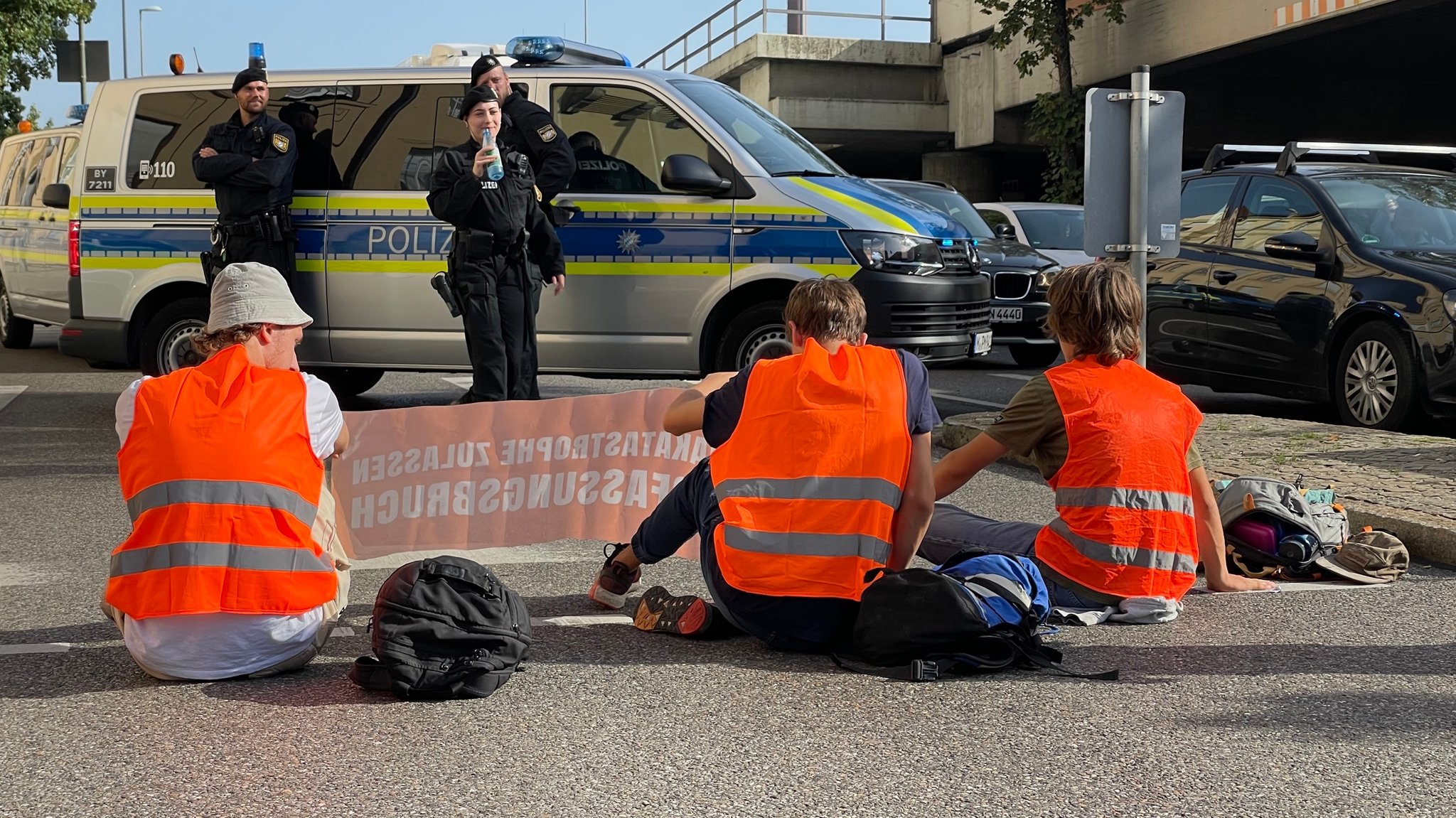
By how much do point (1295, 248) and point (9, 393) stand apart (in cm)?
970

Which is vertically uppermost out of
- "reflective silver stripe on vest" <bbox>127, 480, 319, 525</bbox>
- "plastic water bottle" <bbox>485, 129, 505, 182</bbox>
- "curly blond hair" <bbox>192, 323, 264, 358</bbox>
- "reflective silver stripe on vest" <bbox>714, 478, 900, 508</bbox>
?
"plastic water bottle" <bbox>485, 129, 505, 182</bbox>

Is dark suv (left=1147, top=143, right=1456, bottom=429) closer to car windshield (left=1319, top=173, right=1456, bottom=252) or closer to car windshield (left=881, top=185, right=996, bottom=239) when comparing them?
car windshield (left=1319, top=173, right=1456, bottom=252)

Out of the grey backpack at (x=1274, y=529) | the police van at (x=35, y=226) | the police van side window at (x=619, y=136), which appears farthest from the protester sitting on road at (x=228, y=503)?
the police van at (x=35, y=226)

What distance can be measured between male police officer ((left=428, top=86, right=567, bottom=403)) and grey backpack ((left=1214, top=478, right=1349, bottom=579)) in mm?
3997

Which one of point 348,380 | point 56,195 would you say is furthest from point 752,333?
point 56,195

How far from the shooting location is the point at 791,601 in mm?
4723

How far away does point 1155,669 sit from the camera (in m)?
4.66

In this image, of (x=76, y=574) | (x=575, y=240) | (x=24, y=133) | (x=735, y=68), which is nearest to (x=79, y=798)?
(x=76, y=574)

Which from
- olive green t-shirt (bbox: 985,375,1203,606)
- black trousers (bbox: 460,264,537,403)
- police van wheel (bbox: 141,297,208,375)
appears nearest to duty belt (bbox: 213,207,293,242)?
police van wheel (bbox: 141,297,208,375)

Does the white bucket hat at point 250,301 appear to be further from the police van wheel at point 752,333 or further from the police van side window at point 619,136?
the police van wheel at point 752,333

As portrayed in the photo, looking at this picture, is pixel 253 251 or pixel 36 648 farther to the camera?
pixel 253 251

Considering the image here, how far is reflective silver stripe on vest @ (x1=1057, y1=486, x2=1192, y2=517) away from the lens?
496 centimetres

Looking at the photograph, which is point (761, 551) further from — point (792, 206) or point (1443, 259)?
point (1443, 259)

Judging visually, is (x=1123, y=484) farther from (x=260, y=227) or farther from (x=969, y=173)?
(x=969, y=173)
